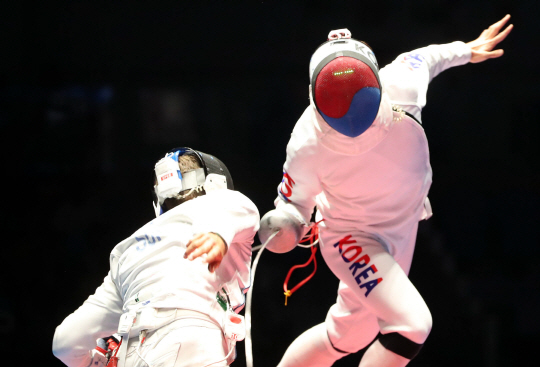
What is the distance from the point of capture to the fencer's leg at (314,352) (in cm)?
185

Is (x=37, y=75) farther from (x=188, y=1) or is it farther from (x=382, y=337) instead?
(x=382, y=337)

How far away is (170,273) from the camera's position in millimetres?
1432

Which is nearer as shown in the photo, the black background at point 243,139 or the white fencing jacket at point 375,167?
the white fencing jacket at point 375,167

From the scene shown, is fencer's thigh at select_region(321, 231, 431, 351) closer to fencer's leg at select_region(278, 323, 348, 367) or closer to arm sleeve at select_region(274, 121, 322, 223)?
fencer's leg at select_region(278, 323, 348, 367)

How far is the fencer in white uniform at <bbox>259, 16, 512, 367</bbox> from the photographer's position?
4.85 feet

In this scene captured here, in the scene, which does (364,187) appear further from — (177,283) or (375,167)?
(177,283)

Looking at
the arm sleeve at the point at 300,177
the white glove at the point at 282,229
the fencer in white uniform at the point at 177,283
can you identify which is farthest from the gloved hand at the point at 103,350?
the arm sleeve at the point at 300,177

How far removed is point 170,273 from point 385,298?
0.60 m

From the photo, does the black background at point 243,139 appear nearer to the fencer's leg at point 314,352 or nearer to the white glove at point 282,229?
the fencer's leg at point 314,352

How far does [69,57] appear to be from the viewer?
2.94 meters

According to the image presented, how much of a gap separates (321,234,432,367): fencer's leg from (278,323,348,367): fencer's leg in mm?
244

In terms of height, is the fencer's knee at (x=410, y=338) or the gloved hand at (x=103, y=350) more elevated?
the fencer's knee at (x=410, y=338)

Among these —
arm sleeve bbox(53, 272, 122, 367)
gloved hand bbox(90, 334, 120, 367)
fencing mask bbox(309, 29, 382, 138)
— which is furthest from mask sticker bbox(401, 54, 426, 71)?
gloved hand bbox(90, 334, 120, 367)

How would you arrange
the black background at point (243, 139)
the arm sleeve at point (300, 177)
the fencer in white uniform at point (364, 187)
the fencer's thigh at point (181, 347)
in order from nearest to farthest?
the fencer's thigh at point (181, 347)
the fencer in white uniform at point (364, 187)
the arm sleeve at point (300, 177)
the black background at point (243, 139)
